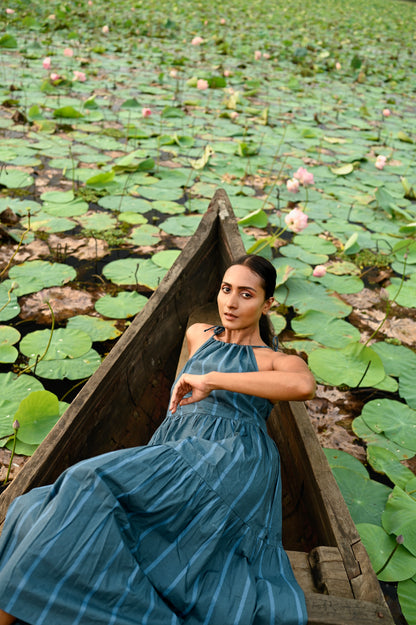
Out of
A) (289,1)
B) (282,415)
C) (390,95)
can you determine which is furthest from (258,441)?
(289,1)

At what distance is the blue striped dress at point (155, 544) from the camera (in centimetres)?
86

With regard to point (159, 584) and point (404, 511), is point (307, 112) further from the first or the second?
point (159, 584)

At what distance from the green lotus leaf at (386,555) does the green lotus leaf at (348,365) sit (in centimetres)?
74

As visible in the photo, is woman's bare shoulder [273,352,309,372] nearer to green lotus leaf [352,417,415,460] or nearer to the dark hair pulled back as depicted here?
the dark hair pulled back

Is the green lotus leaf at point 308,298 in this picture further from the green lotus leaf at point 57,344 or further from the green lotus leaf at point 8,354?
the green lotus leaf at point 8,354

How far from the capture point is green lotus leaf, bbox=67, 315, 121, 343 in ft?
7.63

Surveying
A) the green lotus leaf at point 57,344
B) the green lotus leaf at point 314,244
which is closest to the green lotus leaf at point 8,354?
the green lotus leaf at point 57,344

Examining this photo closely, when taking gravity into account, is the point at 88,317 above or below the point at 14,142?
below

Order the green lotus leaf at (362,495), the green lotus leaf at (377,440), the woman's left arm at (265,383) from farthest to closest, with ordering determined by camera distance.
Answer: the green lotus leaf at (377,440), the green lotus leaf at (362,495), the woman's left arm at (265,383)

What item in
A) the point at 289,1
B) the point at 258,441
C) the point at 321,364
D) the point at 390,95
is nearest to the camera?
the point at 258,441

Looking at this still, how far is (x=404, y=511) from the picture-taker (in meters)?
1.56

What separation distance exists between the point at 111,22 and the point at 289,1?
1064cm

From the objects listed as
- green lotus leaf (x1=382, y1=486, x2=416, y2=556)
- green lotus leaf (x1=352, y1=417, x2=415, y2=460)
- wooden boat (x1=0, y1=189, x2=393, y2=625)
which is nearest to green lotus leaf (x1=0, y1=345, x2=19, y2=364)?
wooden boat (x1=0, y1=189, x2=393, y2=625)

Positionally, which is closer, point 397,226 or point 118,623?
point 118,623
